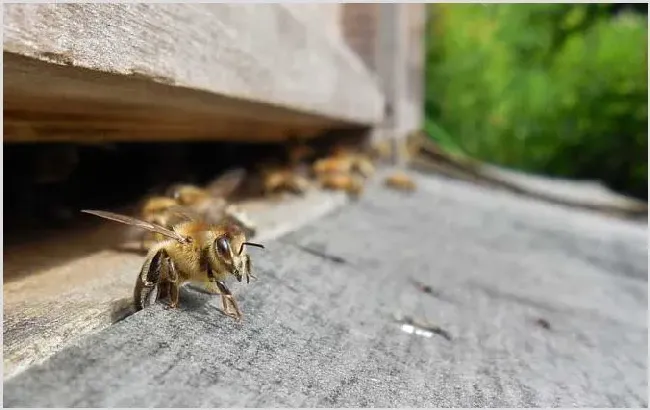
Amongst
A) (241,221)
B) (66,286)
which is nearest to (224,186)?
(241,221)

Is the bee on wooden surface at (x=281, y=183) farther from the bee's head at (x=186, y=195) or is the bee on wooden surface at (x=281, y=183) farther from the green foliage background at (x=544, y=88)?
the green foliage background at (x=544, y=88)

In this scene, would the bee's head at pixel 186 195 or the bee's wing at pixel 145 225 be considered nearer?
the bee's wing at pixel 145 225

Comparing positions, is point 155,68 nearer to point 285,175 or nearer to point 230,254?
point 230,254

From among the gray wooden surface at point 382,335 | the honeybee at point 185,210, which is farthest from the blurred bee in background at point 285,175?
the honeybee at point 185,210

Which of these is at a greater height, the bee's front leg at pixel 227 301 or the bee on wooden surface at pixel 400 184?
the bee's front leg at pixel 227 301

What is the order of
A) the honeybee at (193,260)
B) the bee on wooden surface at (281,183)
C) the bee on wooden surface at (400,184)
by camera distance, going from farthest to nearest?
the bee on wooden surface at (400,184), the bee on wooden surface at (281,183), the honeybee at (193,260)

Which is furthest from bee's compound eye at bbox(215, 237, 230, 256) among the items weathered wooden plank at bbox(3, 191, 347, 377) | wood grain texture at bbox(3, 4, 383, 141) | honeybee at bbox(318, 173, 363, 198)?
honeybee at bbox(318, 173, 363, 198)
